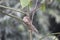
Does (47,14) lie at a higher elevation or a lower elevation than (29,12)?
higher

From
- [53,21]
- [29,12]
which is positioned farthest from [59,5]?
[29,12]

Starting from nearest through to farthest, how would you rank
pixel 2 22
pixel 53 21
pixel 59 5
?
pixel 2 22 < pixel 59 5 < pixel 53 21

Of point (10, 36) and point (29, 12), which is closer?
point (29, 12)

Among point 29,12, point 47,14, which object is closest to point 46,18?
point 47,14

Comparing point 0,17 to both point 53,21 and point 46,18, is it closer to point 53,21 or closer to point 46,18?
point 46,18

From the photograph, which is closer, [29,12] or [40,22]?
[29,12]

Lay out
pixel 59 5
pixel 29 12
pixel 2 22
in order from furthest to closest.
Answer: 1. pixel 59 5
2. pixel 2 22
3. pixel 29 12

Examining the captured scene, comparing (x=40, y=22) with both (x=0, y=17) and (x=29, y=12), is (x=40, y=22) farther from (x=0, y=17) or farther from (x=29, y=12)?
(x=29, y=12)

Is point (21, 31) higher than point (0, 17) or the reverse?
the reverse

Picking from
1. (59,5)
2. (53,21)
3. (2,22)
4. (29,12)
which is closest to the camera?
(29,12)
